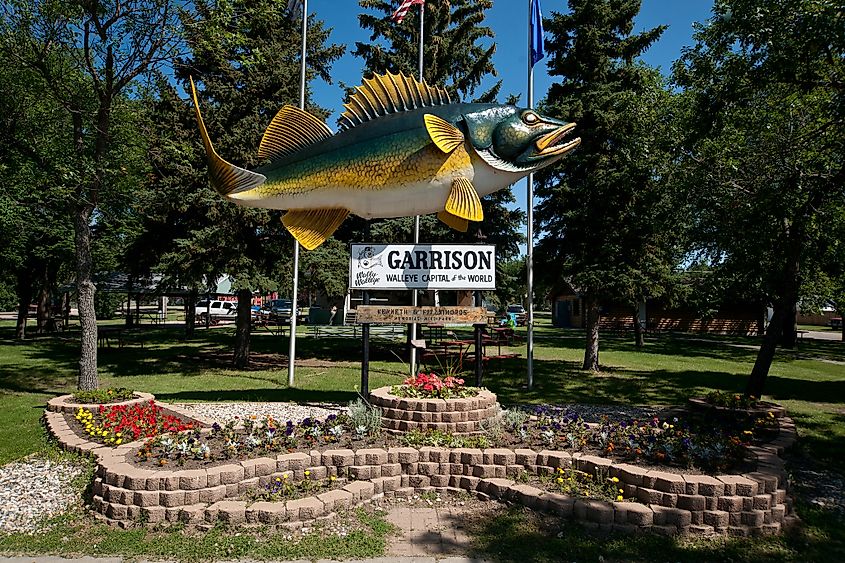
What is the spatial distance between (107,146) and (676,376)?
15.7m

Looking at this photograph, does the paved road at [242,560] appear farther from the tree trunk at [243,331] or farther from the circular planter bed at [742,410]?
the tree trunk at [243,331]

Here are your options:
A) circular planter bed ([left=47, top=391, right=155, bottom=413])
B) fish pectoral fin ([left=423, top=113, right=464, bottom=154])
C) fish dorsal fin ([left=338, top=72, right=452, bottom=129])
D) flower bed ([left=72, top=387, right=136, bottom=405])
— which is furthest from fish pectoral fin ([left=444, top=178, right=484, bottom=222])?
flower bed ([left=72, top=387, right=136, bottom=405])

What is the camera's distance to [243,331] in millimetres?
16156

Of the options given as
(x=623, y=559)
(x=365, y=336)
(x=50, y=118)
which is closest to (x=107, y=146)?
(x=50, y=118)

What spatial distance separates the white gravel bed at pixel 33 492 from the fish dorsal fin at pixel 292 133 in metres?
4.52

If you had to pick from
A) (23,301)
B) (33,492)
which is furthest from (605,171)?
(23,301)

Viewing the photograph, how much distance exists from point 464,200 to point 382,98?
5.76 feet

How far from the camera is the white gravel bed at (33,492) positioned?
16.3ft

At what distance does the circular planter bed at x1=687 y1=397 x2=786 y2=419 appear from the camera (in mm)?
7793

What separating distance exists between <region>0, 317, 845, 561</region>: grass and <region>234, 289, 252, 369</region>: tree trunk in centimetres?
48

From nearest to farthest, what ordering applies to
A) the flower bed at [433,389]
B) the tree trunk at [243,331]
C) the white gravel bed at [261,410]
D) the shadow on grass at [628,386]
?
the flower bed at [433,389] < the white gravel bed at [261,410] < the shadow on grass at [628,386] < the tree trunk at [243,331]

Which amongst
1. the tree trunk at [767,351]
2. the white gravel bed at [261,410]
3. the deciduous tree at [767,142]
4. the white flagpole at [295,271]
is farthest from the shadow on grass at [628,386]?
the white flagpole at [295,271]

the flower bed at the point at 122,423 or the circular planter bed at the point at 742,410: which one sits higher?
the circular planter bed at the point at 742,410

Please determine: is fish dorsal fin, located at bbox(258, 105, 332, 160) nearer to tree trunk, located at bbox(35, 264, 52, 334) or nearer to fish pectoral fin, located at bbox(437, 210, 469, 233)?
fish pectoral fin, located at bbox(437, 210, 469, 233)
